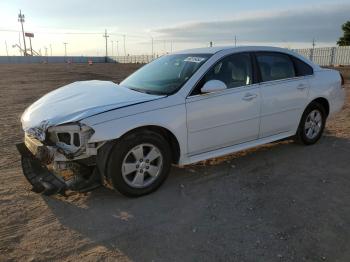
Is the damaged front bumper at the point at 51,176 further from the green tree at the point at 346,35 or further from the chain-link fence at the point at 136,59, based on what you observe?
the chain-link fence at the point at 136,59

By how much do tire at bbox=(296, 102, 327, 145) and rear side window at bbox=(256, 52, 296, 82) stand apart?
0.72m

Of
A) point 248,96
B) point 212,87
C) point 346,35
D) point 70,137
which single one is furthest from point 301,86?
point 346,35

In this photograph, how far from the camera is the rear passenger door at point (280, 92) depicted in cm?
557

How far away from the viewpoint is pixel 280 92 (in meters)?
5.71

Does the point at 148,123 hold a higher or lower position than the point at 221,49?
lower

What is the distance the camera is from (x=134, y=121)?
4273mm

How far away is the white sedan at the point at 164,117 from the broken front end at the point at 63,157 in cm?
1

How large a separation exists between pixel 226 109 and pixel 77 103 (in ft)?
6.20

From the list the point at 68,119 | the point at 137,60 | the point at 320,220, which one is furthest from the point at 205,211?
the point at 137,60

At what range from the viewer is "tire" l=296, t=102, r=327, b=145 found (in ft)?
20.6

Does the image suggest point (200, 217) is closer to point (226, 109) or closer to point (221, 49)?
point (226, 109)

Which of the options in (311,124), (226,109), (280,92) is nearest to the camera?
(226,109)

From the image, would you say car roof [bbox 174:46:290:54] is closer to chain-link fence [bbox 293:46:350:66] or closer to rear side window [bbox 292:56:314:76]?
rear side window [bbox 292:56:314:76]

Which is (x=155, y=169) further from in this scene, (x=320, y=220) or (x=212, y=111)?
(x=320, y=220)
